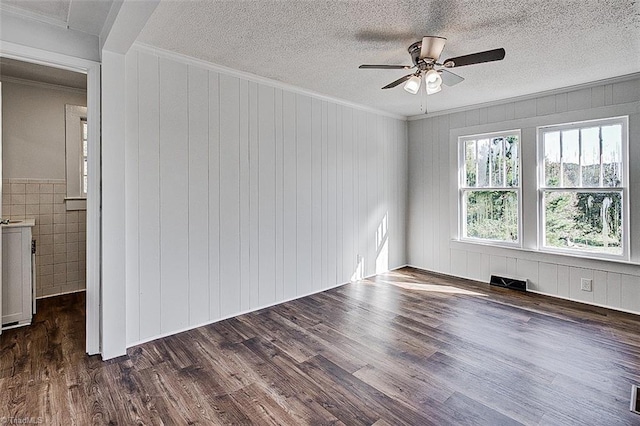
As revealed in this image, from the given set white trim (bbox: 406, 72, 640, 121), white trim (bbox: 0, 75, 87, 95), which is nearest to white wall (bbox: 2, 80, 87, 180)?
white trim (bbox: 0, 75, 87, 95)

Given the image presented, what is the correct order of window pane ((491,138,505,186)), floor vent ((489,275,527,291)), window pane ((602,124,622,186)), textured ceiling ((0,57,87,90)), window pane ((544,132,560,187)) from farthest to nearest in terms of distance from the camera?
window pane ((491,138,505,186))
floor vent ((489,275,527,291))
window pane ((544,132,560,187))
window pane ((602,124,622,186))
textured ceiling ((0,57,87,90))

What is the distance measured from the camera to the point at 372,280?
15.8ft

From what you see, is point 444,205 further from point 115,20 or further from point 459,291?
point 115,20

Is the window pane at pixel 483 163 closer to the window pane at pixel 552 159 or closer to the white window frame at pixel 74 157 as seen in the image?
the window pane at pixel 552 159

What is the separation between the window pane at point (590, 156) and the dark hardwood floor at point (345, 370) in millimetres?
1455

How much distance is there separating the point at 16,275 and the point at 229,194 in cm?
212

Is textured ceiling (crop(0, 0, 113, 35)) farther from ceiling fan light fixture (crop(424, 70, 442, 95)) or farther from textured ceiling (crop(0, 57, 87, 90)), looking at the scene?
ceiling fan light fixture (crop(424, 70, 442, 95))

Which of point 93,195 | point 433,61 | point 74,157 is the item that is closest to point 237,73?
point 93,195

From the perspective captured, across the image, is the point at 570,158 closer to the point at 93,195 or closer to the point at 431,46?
the point at 431,46

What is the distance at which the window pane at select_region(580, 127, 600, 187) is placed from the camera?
3.78 metres

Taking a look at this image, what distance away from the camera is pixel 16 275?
3158 mm

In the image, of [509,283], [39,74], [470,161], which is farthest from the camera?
[470,161]

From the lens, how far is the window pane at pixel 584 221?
3697 millimetres

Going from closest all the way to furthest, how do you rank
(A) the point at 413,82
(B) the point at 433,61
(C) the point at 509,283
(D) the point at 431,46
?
1. (D) the point at 431,46
2. (B) the point at 433,61
3. (A) the point at 413,82
4. (C) the point at 509,283
